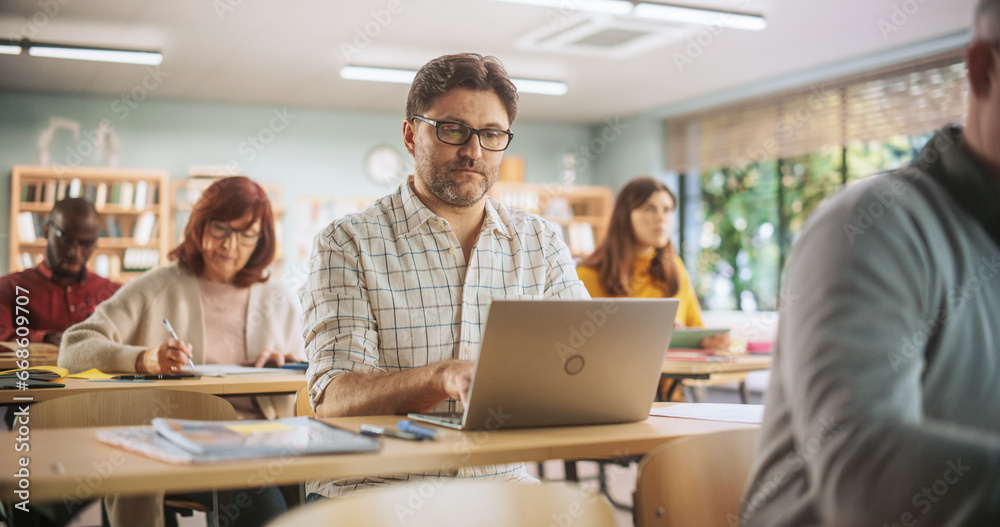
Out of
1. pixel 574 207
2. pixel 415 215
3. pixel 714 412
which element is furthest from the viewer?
pixel 574 207

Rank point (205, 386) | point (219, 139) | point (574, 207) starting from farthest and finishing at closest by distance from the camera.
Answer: point (574, 207), point (219, 139), point (205, 386)

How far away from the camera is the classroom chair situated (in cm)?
160

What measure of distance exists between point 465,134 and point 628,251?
2424 mm

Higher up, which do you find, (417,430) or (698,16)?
(698,16)

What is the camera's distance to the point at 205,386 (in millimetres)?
2227

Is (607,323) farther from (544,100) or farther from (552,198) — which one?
(552,198)

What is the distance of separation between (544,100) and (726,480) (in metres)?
6.86

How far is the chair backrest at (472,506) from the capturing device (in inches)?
33.3

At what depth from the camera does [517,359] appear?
1283 millimetres

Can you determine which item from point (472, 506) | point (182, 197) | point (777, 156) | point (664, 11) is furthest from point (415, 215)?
point (182, 197)

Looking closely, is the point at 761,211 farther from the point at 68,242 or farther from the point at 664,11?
the point at 68,242

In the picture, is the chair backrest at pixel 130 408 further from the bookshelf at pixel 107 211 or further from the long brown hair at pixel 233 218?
the bookshelf at pixel 107 211

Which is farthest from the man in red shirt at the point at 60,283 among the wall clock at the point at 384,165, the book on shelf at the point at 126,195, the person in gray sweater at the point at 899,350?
the wall clock at the point at 384,165

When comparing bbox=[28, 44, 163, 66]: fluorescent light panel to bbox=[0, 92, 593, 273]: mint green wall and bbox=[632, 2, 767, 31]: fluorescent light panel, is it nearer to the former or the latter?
bbox=[0, 92, 593, 273]: mint green wall
